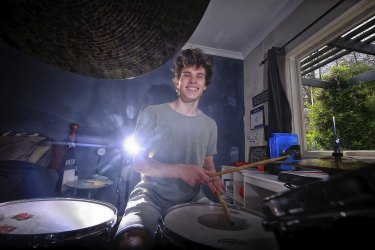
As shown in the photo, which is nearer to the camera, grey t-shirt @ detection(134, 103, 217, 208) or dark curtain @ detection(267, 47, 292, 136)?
grey t-shirt @ detection(134, 103, 217, 208)

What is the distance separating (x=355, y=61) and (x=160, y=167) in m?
2.60

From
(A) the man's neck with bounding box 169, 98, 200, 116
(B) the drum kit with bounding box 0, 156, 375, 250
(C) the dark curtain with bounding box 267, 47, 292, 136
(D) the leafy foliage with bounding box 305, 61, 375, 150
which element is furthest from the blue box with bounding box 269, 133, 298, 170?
(B) the drum kit with bounding box 0, 156, 375, 250

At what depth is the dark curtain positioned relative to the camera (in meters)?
2.19

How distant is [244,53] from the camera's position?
3.21 metres

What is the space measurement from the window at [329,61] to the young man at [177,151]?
1.13m

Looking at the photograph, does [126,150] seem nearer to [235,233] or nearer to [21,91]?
[21,91]

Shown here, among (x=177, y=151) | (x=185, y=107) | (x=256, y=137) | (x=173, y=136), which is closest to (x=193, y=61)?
(x=185, y=107)

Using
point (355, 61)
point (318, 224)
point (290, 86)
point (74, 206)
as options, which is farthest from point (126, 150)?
point (355, 61)

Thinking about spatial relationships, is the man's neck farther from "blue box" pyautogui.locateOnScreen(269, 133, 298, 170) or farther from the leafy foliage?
the leafy foliage

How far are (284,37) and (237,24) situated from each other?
2.08 feet

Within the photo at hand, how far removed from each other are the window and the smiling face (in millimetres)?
1181

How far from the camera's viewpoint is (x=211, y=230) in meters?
0.57

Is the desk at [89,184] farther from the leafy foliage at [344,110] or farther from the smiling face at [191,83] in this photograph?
the leafy foliage at [344,110]

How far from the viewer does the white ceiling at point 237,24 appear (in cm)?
230
